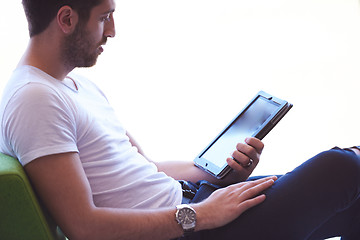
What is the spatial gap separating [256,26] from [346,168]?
2350 millimetres

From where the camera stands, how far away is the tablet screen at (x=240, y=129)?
135 cm

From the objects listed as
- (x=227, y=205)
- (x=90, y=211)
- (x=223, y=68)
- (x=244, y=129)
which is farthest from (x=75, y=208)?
(x=223, y=68)

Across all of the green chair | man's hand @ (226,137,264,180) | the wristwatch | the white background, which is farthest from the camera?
the white background

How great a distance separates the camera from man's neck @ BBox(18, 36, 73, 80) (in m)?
1.16

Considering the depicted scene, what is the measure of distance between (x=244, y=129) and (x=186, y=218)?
1.27ft

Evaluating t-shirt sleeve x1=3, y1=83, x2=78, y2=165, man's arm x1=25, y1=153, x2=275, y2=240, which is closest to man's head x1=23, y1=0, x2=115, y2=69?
t-shirt sleeve x1=3, y1=83, x2=78, y2=165

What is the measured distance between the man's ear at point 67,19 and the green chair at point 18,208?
1.11ft

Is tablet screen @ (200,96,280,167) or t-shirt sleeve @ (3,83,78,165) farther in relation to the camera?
tablet screen @ (200,96,280,167)

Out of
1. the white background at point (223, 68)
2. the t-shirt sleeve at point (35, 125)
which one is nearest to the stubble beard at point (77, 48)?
the t-shirt sleeve at point (35, 125)

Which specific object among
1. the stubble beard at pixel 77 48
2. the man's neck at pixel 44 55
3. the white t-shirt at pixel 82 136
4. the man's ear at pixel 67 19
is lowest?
the white t-shirt at pixel 82 136

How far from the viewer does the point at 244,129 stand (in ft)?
4.54

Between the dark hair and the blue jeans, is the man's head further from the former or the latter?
the blue jeans

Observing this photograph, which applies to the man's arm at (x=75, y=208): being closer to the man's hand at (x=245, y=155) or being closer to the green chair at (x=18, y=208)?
the green chair at (x=18, y=208)

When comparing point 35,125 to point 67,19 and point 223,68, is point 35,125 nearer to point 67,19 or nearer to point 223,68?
point 67,19
